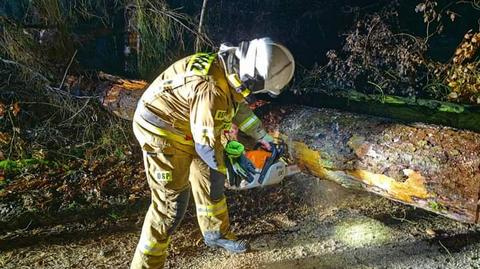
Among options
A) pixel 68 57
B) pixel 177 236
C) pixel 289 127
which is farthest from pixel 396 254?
pixel 68 57

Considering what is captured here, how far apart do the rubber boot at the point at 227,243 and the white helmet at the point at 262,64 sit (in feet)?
4.15

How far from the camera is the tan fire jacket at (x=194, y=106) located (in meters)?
2.27

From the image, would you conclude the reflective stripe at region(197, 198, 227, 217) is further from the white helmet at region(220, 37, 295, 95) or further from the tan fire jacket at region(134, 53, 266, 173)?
the white helmet at region(220, 37, 295, 95)

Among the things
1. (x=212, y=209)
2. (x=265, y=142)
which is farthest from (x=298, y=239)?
(x=265, y=142)

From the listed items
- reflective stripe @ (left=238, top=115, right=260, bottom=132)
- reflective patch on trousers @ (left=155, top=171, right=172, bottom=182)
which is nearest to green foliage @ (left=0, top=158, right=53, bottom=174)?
reflective patch on trousers @ (left=155, top=171, right=172, bottom=182)

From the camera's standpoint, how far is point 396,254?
9.03 ft

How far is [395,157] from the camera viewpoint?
8.32ft

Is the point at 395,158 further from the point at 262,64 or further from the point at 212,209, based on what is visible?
the point at 212,209

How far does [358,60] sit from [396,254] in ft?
9.64

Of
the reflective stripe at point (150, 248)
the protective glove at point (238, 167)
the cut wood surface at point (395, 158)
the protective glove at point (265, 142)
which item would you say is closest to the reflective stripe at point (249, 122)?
the protective glove at point (265, 142)

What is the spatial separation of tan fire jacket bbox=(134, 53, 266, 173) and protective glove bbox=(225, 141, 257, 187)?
0.33 feet

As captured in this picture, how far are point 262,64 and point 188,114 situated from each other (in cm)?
62

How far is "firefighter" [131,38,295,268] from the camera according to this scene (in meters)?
2.30

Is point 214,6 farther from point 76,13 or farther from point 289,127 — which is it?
point 289,127
